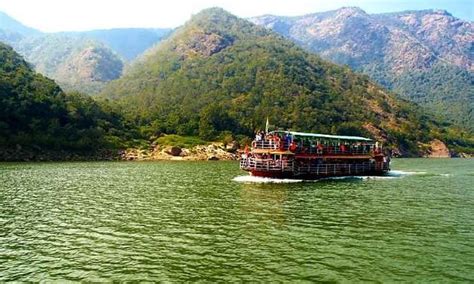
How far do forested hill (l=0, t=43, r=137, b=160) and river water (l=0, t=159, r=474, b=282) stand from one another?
89863 mm

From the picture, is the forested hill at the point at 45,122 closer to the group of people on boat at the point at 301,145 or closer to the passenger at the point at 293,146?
the group of people on boat at the point at 301,145

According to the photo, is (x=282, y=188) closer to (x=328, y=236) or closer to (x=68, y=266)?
(x=328, y=236)

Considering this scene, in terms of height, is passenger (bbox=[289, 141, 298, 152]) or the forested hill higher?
the forested hill

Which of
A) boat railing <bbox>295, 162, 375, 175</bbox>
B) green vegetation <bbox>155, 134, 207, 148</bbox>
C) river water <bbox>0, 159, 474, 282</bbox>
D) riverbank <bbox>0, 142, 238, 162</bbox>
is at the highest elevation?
green vegetation <bbox>155, 134, 207, 148</bbox>

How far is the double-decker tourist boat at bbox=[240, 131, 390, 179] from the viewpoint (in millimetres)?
80375

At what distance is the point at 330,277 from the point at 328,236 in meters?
10.1

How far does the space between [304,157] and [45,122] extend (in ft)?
379

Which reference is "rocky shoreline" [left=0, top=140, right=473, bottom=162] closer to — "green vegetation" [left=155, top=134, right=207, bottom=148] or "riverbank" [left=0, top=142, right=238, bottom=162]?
"riverbank" [left=0, top=142, right=238, bottom=162]

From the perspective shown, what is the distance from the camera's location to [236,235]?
36656 mm

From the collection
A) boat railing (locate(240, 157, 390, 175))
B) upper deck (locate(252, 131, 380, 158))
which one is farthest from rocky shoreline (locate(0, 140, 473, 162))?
boat railing (locate(240, 157, 390, 175))

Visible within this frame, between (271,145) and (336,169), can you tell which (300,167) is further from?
(336,169)

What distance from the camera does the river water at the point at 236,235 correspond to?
2766 cm

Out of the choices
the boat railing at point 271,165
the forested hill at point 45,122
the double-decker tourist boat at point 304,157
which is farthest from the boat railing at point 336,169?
the forested hill at point 45,122

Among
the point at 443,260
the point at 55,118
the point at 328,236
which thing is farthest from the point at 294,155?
the point at 55,118
